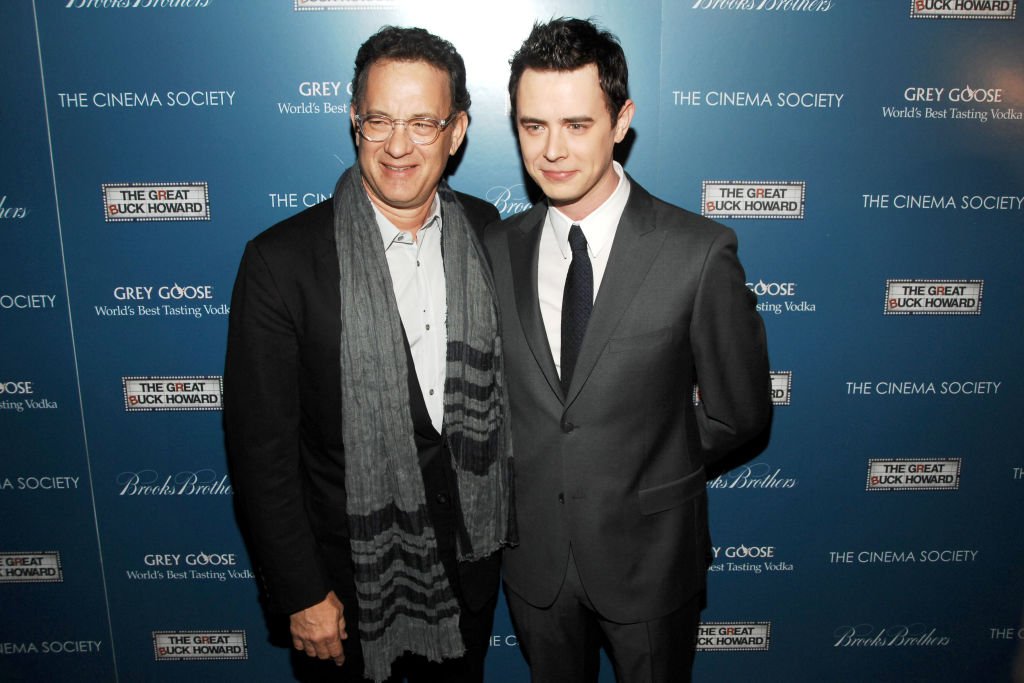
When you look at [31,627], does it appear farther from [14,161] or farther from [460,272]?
[460,272]

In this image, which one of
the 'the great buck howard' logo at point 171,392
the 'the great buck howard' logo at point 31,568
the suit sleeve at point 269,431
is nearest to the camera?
the suit sleeve at point 269,431

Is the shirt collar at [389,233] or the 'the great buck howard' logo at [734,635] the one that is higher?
the shirt collar at [389,233]

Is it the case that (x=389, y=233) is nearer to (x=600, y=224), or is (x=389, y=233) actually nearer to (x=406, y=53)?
(x=406, y=53)

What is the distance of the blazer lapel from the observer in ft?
6.06

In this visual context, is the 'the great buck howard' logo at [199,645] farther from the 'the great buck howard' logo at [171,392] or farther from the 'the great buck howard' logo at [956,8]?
the 'the great buck howard' logo at [956,8]

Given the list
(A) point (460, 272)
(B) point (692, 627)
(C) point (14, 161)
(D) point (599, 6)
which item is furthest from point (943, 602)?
(C) point (14, 161)

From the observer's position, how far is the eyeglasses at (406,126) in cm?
178

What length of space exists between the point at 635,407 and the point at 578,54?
0.99 meters

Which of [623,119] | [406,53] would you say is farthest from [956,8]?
[406,53]

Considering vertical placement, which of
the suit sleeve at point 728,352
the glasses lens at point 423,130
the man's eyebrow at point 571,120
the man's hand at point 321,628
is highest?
the man's eyebrow at point 571,120

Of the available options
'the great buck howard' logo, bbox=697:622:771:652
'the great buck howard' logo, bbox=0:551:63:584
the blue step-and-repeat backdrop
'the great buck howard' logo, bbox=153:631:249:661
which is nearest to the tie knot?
the blue step-and-repeat backdrop

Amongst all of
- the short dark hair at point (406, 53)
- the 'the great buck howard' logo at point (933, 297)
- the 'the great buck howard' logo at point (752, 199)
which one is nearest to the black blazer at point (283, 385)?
the short dark hair at point (406, 53)

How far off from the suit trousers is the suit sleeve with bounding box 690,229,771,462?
563 millimetres

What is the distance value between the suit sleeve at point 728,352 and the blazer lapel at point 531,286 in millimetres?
427
